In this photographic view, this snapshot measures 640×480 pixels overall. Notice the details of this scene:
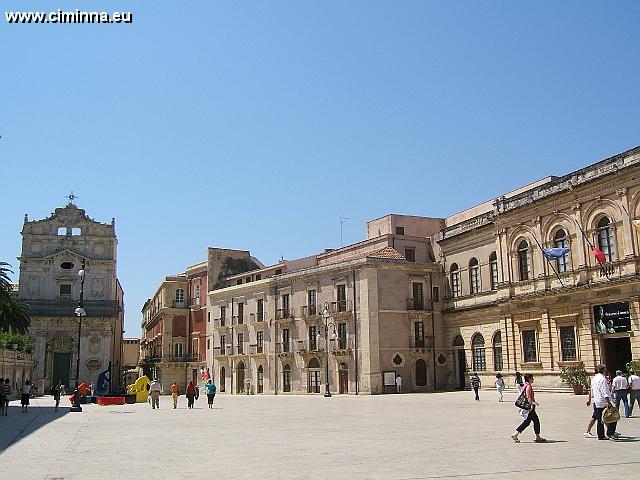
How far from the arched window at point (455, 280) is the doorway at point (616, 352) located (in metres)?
14.4

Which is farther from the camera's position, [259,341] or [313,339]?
[259,341]

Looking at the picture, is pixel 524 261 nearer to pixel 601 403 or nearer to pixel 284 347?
pixel 284 347

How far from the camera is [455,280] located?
48500 mm

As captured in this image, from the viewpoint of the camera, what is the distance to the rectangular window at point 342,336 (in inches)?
1955

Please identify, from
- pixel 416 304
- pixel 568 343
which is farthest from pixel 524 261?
pixel 416 304

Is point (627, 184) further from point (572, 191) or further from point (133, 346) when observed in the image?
point (133, 346)

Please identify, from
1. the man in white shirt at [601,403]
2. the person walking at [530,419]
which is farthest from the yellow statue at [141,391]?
the man in white shirt at [601,403]

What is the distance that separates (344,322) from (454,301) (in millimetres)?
8102

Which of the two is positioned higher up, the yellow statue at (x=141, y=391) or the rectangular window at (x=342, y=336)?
the rectangular window at (x=342, y=336)

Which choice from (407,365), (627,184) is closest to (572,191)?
(627,184)

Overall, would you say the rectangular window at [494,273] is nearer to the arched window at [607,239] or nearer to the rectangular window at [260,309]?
the arched window at [607,239]

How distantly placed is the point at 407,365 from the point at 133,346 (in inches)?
3563

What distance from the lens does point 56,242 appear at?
68312 mm

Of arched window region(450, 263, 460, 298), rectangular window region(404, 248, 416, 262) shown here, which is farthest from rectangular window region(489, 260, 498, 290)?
rectangular window region(404, 248, 416, 262)
